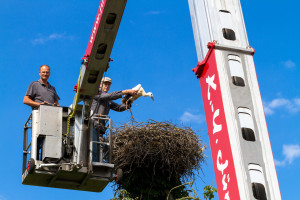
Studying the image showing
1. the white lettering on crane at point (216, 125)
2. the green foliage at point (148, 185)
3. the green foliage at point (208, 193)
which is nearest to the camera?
the white lettering on crane at point (216, 125)

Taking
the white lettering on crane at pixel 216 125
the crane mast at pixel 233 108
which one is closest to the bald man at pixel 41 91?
the crane mast at pixel 233 108

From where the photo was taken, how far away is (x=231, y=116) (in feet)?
12.8

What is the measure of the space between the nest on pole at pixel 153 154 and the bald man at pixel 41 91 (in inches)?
84.8

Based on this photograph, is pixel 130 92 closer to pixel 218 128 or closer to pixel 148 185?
pixel 148 185

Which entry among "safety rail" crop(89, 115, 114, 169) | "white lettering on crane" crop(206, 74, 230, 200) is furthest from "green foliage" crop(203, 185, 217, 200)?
"white lettering on crane" crop(206, 74, 230, 200)

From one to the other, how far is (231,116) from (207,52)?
2.01 ft

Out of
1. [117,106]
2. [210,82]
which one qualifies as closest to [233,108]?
[210,82]

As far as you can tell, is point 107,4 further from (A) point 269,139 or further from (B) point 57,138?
(A) point 269,139

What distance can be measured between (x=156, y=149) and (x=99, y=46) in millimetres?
3398

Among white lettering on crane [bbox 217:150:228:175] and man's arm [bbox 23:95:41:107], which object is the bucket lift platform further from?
white lettering on crane [bbox 217:150:228:175]

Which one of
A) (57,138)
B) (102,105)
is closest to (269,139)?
(57,138)

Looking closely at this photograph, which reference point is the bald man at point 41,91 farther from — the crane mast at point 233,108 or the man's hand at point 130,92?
the crane mast at point 233,108

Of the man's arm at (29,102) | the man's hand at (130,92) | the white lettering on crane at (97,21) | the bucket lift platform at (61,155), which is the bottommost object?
the bucket lift platform at (61,155)

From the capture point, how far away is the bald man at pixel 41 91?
9859 mm
